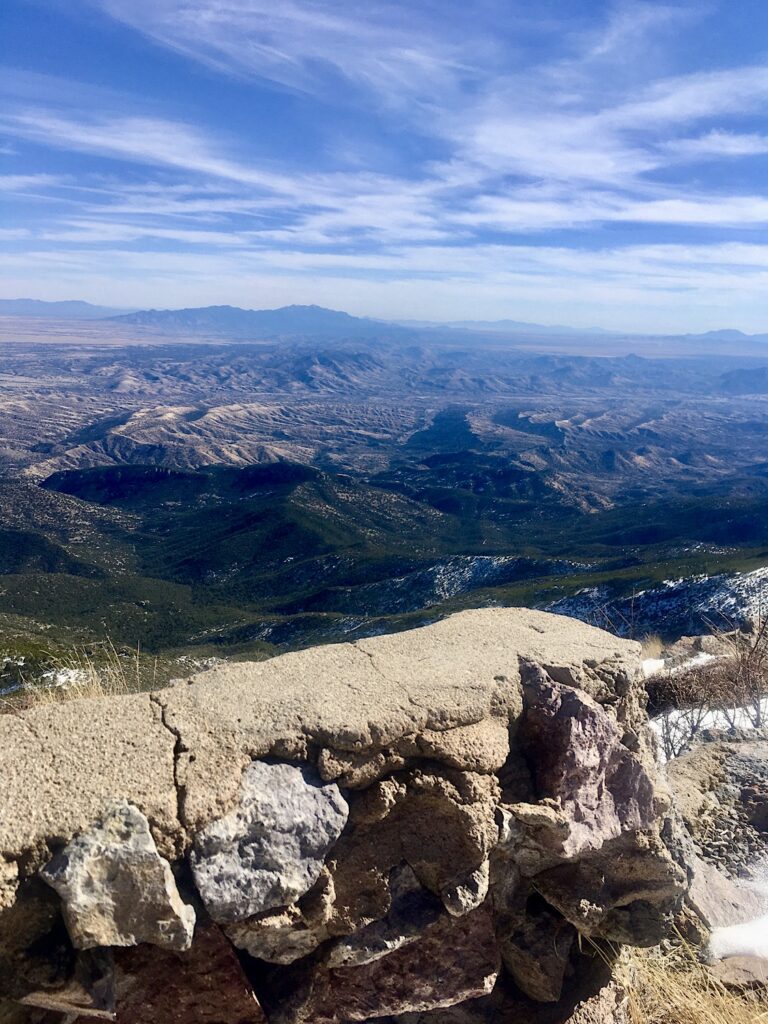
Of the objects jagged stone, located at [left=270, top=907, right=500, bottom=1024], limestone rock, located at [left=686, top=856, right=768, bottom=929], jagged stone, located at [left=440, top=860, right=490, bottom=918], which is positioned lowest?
limestone rock, located at [left=686, top=856, right=768, bottom=929]

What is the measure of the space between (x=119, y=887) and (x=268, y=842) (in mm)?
850

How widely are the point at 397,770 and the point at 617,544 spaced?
106 m

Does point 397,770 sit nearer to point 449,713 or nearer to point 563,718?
point 449,713

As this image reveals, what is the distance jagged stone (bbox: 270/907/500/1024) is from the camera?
4.64 meters

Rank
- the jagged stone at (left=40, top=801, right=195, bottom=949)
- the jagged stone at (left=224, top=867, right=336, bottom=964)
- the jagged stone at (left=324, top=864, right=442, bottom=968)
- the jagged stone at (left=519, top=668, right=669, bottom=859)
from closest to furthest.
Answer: the jagged stone at (left=40, top=801, right=195, bottom=949) < the jagged stone at (left=224, top=867, right=336, bottom=964) < the jagged stone at (left=324, top=864, right=442, bottom=968) < the jagged stone at (left=519, top=668, right=669, bottom=859)

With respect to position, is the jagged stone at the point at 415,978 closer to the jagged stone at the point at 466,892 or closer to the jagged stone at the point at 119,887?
the jagged stone at the point at 466,892

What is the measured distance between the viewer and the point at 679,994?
17.3 ft

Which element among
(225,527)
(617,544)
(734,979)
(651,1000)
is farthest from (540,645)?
(225,527)

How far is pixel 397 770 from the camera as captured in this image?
4699 millimetres

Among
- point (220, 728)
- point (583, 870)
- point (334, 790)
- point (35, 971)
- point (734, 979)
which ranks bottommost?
point (734, 979)

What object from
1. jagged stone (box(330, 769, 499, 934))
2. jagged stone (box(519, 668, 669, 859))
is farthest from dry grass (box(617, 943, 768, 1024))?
jagged stone (box(330, 769, 499, 934))

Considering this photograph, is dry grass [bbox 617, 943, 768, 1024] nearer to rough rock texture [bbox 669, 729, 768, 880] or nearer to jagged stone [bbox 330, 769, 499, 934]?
rough rock texture [bbox 669, 729, 768, 880]

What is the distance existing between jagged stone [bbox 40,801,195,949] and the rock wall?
12 mm

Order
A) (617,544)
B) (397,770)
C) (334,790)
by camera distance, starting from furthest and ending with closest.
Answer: (617,544) → (397,770) → (334,790)
